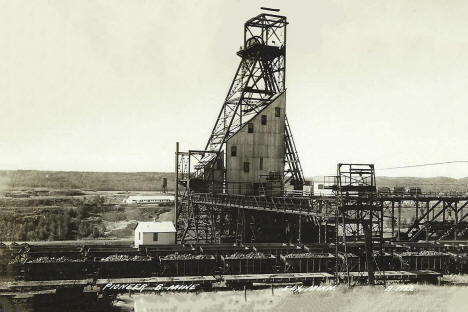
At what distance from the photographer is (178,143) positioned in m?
44.1

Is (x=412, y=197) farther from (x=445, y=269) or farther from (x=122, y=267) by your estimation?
(x=122, y=267)

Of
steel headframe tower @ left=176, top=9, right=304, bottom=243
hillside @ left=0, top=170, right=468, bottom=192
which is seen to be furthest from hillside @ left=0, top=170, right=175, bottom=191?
steel headframe tower @ left=176, top=9, right=304, bottom=243

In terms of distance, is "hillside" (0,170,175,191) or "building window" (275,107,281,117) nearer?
"building window" (275,107,281,117)

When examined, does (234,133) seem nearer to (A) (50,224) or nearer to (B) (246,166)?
(B) (246,166)

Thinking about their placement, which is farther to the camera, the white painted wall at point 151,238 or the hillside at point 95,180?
the hillside at point 95,180

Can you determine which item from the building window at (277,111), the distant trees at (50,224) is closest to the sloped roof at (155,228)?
the building window at (277,111)

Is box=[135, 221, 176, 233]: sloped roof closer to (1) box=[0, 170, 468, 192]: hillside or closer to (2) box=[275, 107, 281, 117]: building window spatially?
(2) box=[275, 107, 281, 117]: building window

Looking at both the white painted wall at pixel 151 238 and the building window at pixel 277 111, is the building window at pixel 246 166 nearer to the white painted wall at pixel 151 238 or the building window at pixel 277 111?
the building window at pixel 277 111

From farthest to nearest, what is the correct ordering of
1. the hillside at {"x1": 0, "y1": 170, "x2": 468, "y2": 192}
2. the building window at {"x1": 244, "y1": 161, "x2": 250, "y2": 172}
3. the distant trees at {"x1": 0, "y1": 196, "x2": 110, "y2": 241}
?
the hillside at {"x1": 0, "y1": 170, "x2": 468, "y2": 192} < the distant trees at {"x1": 0, "y1": 196, "x2": 110, "y2": 241} < the building window at {"x1": 244, "y1": 161, "x2": 250, "y2": 172}

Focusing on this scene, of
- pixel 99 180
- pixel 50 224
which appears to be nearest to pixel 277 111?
pixel 50 224

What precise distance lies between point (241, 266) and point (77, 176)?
131 meters

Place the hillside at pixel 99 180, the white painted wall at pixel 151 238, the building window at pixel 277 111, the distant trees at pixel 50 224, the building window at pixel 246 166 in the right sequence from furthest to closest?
1. the hillside at pixel 99 180
2. the distant trees at pixel 50 224
3. the building window at pixel 277 111
4. the building window at pixel 246 166
5. the white painted wall at pixel 151 238

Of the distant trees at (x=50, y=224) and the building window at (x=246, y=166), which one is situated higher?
the building window at (x=246, y=166)

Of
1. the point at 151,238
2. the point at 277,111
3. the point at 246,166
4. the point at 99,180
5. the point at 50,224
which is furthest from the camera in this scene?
the point at 99,180
